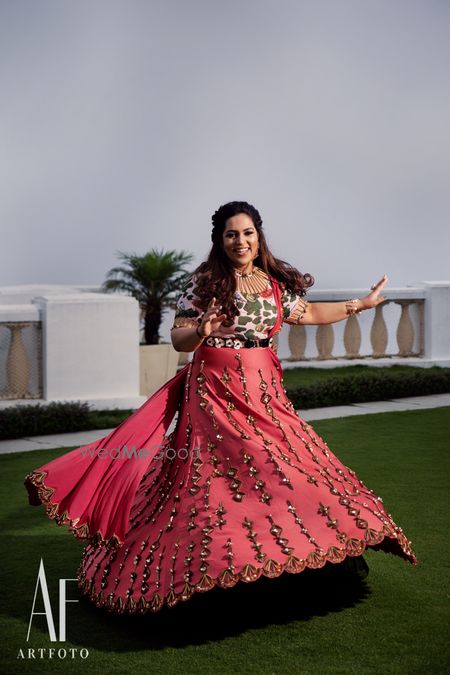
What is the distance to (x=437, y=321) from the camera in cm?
1251

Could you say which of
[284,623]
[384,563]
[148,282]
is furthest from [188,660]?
[148,282]

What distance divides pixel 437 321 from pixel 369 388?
7.60 ft

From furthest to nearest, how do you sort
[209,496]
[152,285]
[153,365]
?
[152,285]
[153,365]
[209,496]

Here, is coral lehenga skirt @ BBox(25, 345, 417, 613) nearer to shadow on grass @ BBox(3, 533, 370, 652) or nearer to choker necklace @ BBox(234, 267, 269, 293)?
shadow on grass @ BBox(3, 533, 370, 652)

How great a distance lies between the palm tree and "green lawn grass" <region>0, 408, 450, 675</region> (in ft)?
17.9

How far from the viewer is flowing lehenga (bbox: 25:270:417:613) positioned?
12.9 feet

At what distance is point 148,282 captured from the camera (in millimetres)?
10906

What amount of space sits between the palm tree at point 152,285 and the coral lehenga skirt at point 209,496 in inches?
248

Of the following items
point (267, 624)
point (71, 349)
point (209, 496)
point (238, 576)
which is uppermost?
point (71, 349)

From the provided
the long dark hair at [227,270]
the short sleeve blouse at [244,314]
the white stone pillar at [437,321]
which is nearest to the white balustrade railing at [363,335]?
the white stone pillar at [437,321]

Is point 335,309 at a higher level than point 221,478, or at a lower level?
higher
